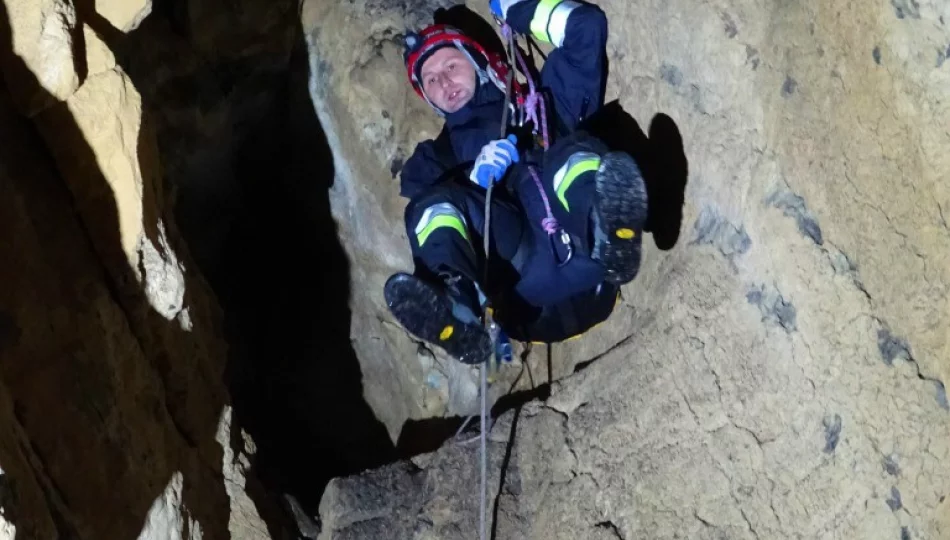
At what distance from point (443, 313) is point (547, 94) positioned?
1.02 metres

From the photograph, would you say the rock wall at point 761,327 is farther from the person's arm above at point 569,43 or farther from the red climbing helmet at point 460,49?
the red climbing helmet at point 460,49

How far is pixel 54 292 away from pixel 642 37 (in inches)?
69.1

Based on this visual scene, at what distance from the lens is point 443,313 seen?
208 centimetres

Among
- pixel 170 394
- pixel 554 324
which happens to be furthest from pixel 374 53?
pixel 170 394

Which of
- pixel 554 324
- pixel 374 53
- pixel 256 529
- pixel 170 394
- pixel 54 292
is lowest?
pixel 256 529

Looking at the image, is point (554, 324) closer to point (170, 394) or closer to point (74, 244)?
point (170, 394)

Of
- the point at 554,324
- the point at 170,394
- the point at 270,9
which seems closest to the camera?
the point at 170,394

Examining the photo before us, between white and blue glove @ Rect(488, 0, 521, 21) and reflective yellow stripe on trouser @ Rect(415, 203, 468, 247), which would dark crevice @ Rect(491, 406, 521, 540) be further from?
white and blue glove @ Rect(488, 0, 521, 21)

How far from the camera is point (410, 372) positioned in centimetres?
337

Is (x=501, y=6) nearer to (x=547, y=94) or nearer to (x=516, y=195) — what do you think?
(x=547, y=94)

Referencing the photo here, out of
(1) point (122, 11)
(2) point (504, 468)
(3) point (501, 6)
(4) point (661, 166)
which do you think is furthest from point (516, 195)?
(1) point (122, 11)

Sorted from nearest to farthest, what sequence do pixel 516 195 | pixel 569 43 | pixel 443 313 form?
pixel 443 313 < pixel 569 43 < pixel 516 195

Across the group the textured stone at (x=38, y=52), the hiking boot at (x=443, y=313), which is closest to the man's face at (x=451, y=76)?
the hiking boot at (x=443, y=313)

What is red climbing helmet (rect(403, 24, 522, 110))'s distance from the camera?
110 inches
